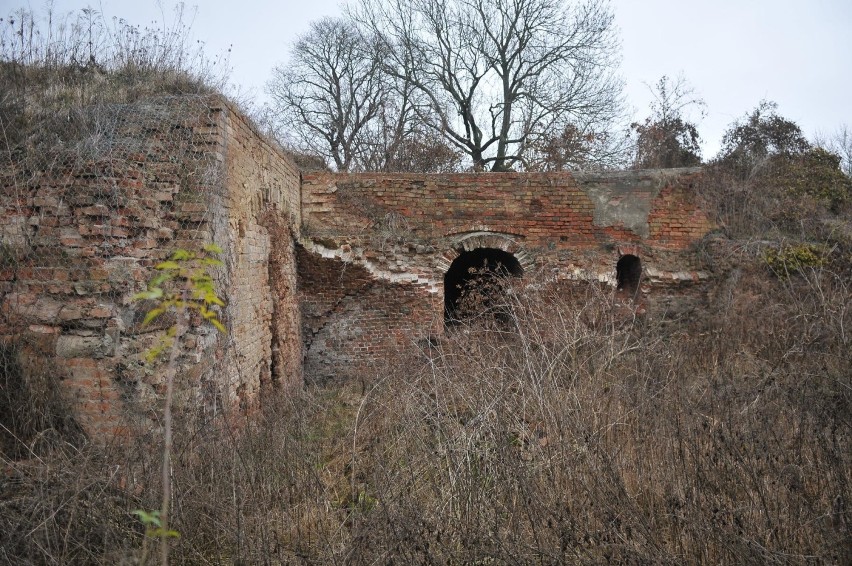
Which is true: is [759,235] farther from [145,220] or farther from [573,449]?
[145,220]

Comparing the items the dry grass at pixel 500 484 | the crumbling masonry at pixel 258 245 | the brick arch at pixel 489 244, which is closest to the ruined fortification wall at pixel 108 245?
the crumbling masonry at pixel 258 245

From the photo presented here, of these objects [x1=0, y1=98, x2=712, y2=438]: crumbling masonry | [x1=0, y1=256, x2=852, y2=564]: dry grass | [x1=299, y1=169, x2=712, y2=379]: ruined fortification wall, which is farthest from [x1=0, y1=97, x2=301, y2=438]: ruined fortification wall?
[x1=299, y1=169, x2=712, y2=379]: ruined fortification wall

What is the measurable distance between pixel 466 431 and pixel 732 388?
2.05m

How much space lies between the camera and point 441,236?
8391 mm

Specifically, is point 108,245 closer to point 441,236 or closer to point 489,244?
point 441,236

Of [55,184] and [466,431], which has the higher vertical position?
[55,184]

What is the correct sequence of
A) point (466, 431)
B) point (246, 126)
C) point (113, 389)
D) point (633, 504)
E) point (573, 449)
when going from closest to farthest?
point (633, 504) < point (573, 449) < point (466, 431) < point (113, 389) < point (246, 126)

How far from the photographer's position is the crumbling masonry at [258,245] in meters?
4.09

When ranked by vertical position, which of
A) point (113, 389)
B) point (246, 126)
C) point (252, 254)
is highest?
point (246, 126)

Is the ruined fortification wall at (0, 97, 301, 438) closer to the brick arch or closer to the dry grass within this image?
the dry grass

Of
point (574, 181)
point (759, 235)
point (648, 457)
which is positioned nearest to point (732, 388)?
point (648, 457)

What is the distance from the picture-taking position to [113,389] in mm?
4074

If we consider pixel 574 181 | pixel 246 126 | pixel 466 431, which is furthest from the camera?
pixel 574 181

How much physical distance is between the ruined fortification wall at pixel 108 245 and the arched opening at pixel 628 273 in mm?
6386
